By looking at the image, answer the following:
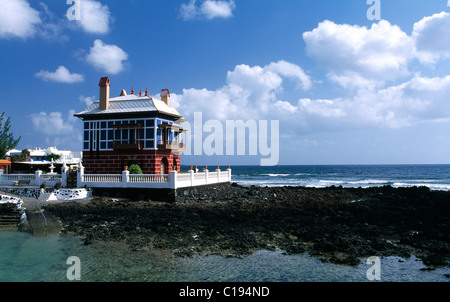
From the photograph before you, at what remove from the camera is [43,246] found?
42.8ft

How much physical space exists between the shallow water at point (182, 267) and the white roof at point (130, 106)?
1636 cm

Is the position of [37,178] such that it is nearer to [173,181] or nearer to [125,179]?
[125,179]

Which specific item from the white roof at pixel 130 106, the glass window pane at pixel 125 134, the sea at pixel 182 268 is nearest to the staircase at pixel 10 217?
the sea at pixel 182 268

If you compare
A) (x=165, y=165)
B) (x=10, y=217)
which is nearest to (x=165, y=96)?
(x=165, y=165)

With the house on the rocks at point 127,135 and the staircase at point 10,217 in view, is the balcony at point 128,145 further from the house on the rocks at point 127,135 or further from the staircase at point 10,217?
the staircase at point 10,217

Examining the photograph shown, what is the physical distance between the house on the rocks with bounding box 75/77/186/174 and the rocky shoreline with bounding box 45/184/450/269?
521cm

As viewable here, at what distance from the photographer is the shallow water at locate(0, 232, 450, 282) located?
958 cm

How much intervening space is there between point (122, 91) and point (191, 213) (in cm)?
1746

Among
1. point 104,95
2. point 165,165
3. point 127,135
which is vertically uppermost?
point 104,95

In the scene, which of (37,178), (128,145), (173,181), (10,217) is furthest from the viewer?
(128,145)

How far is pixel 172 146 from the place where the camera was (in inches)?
1102

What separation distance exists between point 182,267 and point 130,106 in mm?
20079
